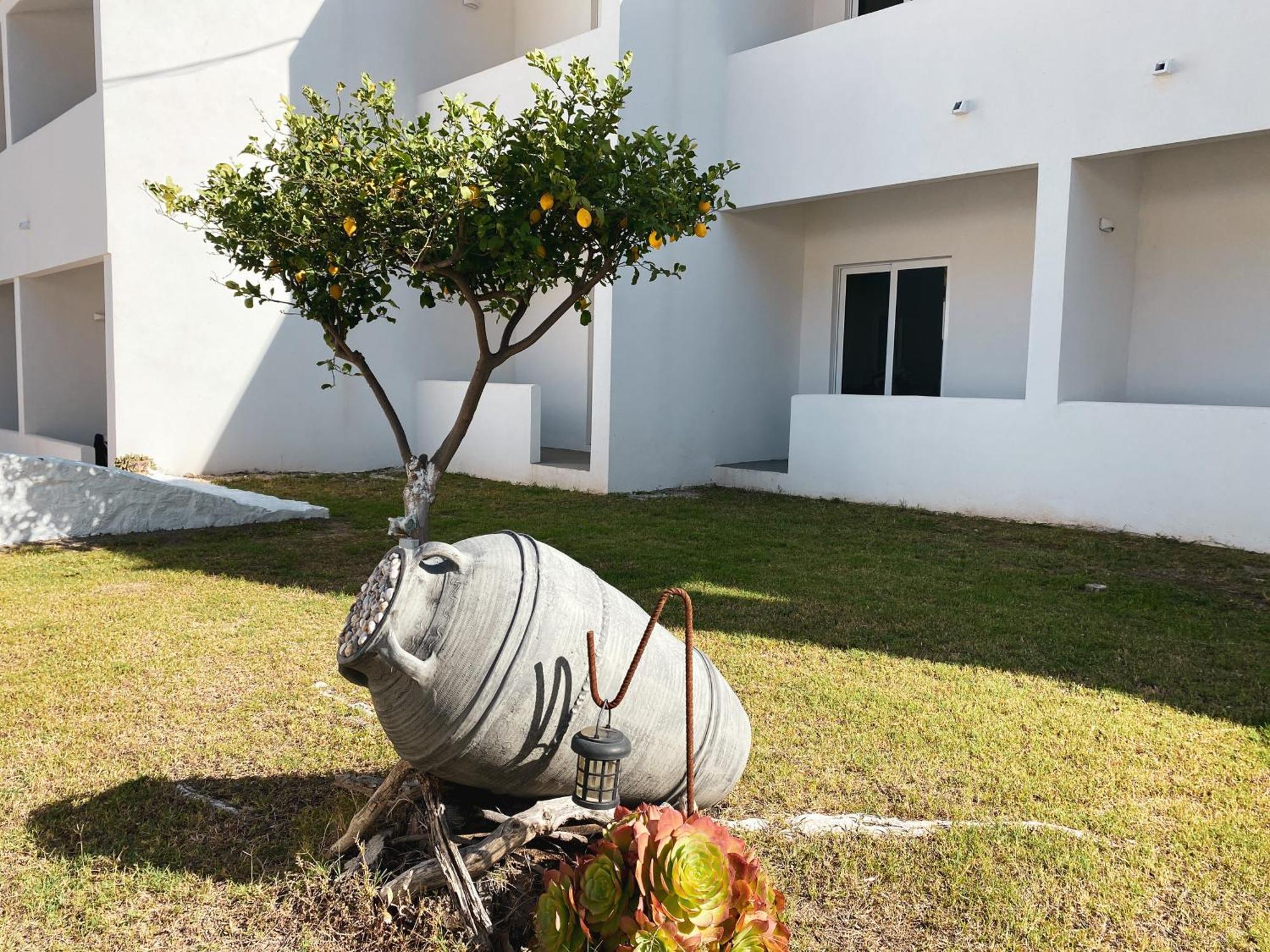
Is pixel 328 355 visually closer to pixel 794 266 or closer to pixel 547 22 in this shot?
pixel 547 22

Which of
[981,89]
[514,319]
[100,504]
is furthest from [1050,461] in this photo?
[100,504]

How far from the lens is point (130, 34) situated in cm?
1071

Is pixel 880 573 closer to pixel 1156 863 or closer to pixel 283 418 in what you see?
pixel 1156 863

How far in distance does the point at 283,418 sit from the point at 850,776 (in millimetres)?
10221

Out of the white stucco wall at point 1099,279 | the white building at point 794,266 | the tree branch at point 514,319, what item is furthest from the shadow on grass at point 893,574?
the tree branch at point 514,319

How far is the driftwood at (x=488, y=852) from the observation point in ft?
8.80

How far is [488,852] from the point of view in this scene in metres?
2.69

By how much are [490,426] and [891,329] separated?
4988 millimetres

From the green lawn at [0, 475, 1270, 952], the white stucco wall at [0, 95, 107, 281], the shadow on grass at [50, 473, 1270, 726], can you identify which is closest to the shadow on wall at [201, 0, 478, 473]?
the white stucco wall at [0, 95, 107, 281]

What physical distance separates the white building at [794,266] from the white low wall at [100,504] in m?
2.98

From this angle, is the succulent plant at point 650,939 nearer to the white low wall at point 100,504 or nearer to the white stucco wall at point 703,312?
the white low wall at point 100,504

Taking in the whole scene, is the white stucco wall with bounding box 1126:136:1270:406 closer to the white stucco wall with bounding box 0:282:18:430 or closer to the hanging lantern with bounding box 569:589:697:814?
the hanging lantern with bounding box 569:589:697:814

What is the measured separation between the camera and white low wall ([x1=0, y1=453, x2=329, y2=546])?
794cm

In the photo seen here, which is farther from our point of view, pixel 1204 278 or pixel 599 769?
pixel 1204 278
